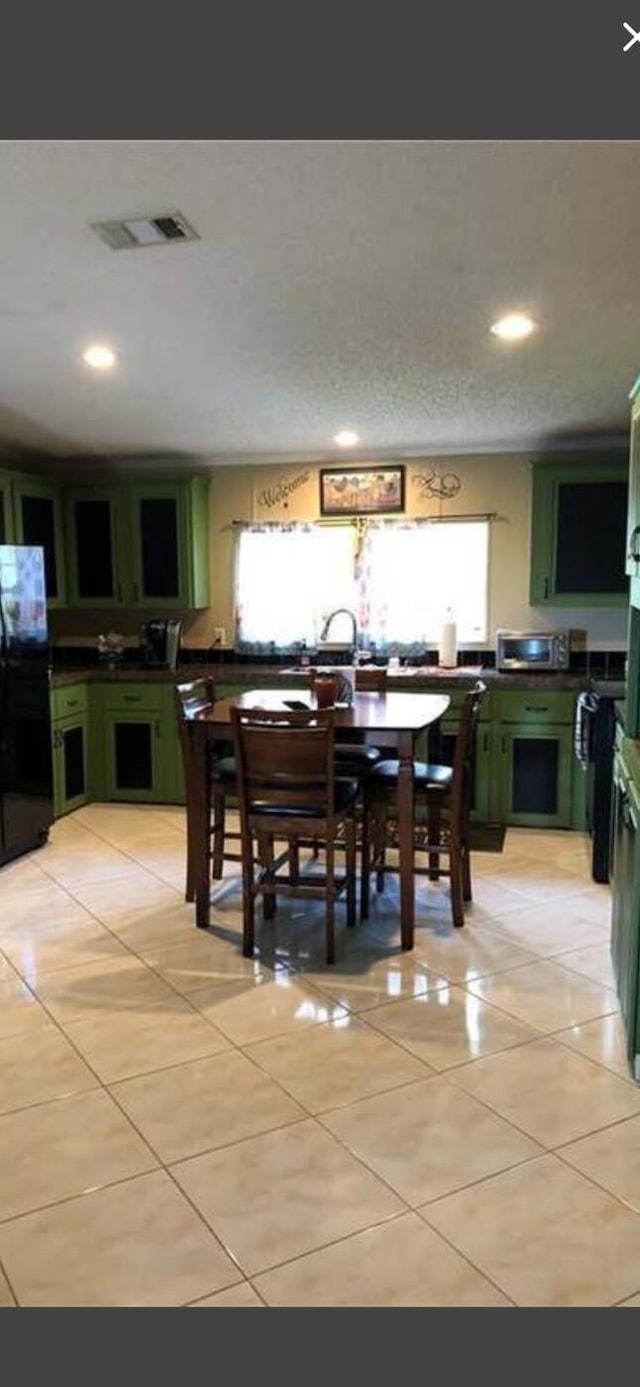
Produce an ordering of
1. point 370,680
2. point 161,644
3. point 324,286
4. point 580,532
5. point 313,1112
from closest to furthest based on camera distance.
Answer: point 313,1112 → point 324,286 → point 370,680 → point 580,532 → point 161,644

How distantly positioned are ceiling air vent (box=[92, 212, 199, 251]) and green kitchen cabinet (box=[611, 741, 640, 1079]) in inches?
76.3

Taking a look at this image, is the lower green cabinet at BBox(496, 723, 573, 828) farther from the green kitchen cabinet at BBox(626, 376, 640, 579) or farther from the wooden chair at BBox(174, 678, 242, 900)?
the green kitchen cabinet at BBox(626, 376, 640, 579)

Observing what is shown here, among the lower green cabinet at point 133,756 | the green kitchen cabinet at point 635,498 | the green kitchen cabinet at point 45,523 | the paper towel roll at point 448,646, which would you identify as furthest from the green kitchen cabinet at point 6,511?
the green kitchen cabinet at point 635,498

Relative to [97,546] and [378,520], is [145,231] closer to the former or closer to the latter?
[378,520]

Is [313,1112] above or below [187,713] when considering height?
below

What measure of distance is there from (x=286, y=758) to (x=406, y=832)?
1.83 ft

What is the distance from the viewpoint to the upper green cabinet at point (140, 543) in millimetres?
5738

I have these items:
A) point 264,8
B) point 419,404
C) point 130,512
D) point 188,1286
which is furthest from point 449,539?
point 188,1286

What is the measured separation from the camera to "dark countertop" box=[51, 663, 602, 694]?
16.2 ft

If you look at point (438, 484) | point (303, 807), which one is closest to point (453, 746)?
point (438, 484)

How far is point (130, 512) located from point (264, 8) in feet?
14.5

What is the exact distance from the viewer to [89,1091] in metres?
2.45

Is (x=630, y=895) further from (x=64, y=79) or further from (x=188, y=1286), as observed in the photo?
(x=64, y=79)

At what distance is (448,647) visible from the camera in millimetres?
5367
